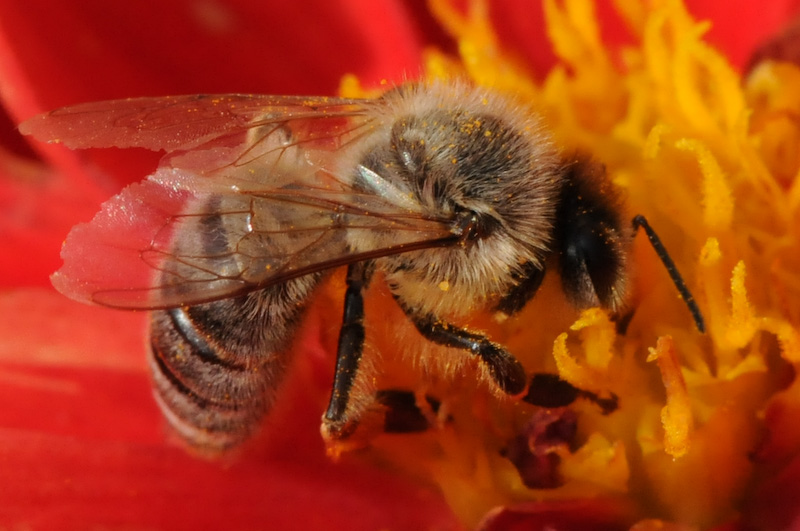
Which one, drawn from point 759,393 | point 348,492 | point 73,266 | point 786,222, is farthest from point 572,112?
point 73,266

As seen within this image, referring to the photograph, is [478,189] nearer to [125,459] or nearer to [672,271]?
[672,271]

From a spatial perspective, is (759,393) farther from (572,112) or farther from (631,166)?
(572,112)

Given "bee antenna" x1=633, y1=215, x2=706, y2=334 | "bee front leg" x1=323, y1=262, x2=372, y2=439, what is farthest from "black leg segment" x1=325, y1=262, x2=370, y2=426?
"bee antenna" x1=633, y1=215, x2=706, y2=334

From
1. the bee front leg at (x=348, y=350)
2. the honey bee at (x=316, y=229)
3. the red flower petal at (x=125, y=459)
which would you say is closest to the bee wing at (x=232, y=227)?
the honey bee at (x=316, y=229)

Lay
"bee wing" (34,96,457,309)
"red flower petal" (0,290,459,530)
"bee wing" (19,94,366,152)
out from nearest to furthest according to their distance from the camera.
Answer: "bee wing" (34,96,457,309) → "bee wing" (19,94,366,152) → "red flower petal" (0,290,459,530)

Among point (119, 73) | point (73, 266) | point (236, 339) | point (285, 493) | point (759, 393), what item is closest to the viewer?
point (73, 266)

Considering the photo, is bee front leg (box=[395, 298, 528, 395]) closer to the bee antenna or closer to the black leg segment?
the black leg segment
